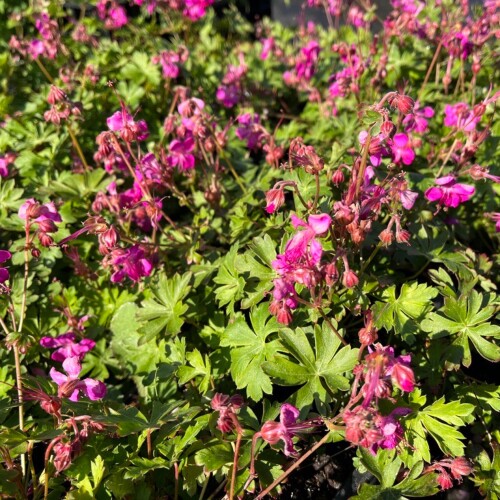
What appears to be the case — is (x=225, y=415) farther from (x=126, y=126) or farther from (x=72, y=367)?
(x=126, y=126)

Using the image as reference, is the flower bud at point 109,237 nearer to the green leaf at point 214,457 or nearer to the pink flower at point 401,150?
the green leaf at point 214,457

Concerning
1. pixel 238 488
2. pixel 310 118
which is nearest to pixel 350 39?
pixel 310 118

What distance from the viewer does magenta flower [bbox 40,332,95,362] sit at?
1.84 m

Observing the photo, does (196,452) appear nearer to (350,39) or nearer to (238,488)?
(238,488)

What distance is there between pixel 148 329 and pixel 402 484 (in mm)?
927

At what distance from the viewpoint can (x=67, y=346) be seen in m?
1.87

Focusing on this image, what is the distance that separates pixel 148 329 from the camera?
176cm

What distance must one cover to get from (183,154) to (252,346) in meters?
0.94

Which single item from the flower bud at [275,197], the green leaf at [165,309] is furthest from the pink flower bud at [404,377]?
the green leaf at [165,309]

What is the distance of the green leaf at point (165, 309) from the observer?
5.73 feet

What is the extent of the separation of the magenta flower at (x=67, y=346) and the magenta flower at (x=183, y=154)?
2.67ft

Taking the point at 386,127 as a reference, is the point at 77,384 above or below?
below

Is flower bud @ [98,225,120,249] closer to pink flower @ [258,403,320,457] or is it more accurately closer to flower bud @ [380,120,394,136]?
pink flower @ [258,403,320,457]

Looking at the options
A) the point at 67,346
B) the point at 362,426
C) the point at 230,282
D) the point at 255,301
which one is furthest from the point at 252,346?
the point at 67,346
